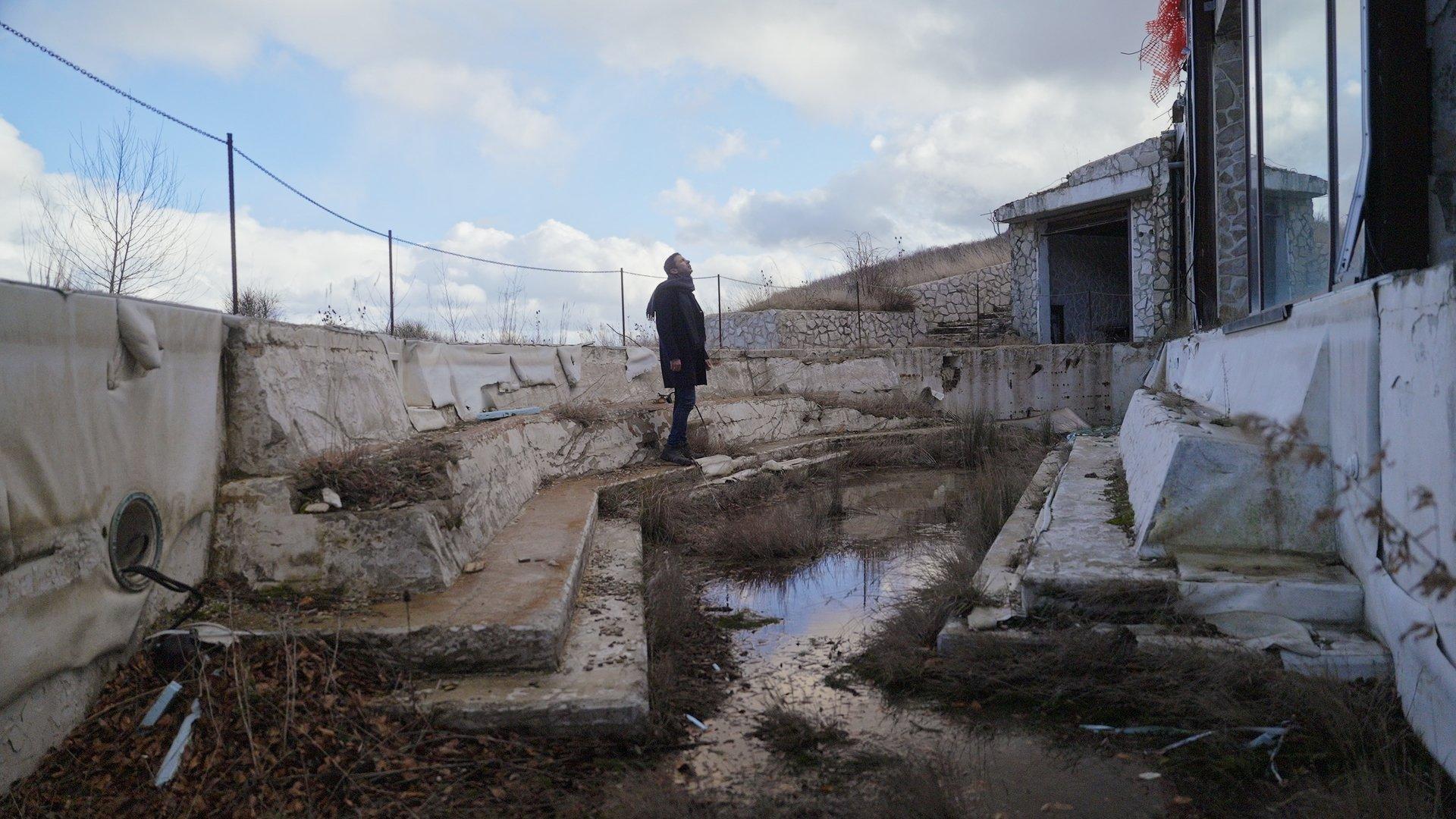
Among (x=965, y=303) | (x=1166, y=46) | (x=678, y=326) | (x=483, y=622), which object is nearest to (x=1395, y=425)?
(x=483, y=622)

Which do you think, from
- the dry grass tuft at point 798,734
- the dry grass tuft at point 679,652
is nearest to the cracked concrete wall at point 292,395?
the dry grass tuft at point 679,652

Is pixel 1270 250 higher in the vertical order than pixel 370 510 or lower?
higher

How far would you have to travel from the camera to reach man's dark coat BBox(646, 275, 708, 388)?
7305 millimetres

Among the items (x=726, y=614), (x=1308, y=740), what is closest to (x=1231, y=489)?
(x=1308, y=740)

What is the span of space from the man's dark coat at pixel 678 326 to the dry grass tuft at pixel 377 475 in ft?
11.3

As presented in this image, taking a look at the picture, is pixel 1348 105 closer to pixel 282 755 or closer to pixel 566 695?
pixel 566 695

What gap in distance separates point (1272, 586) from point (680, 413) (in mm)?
5085

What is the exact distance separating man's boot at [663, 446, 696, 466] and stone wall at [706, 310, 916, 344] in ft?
27.6

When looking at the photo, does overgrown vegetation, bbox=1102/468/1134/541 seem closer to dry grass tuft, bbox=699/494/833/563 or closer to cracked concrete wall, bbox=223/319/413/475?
Answer: dry grass tuft, bbox=699/494/833/563

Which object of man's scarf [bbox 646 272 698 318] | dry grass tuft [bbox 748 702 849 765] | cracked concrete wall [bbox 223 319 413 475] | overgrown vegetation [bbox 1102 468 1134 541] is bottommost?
dry grass tuft [bbox 748 702 849 765]

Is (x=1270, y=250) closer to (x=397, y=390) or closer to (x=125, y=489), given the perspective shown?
(x=397, y=390)

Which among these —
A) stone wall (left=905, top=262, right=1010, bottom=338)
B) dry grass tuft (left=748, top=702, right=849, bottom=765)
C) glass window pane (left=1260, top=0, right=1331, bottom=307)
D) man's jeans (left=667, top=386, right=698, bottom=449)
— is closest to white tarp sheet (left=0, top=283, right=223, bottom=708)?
dry grass tuft (left=748, top=702, right=849, bottom=765)

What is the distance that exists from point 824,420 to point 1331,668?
848 centimetres

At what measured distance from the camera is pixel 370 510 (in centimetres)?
350
